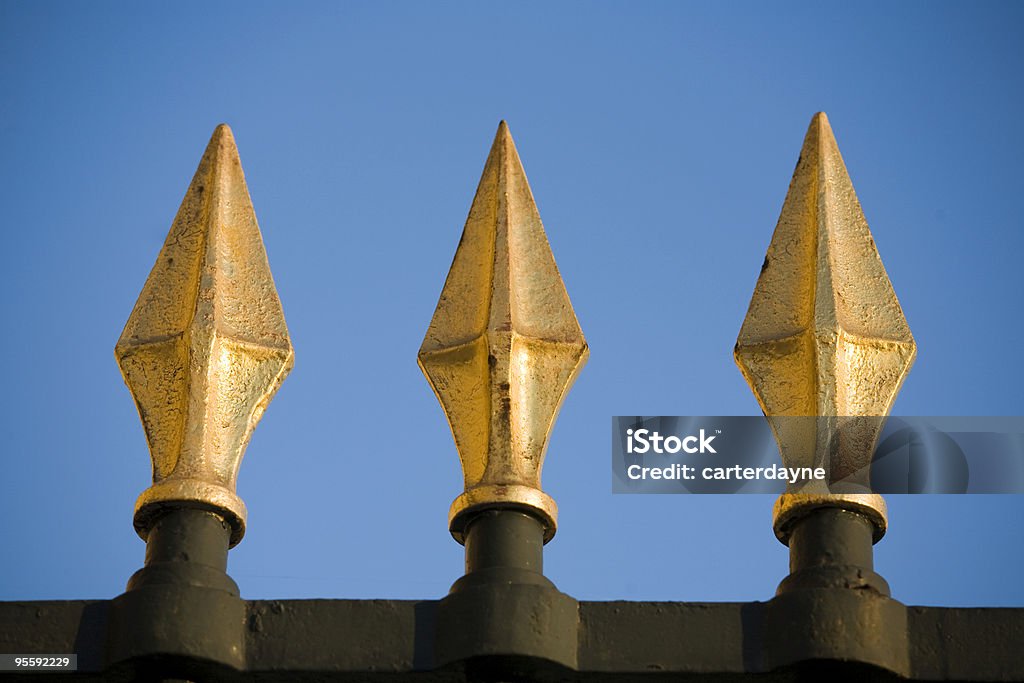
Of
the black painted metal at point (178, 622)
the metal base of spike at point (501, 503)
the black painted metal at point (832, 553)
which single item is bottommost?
the black painted metal at point (178, 622)

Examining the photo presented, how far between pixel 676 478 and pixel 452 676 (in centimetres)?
125

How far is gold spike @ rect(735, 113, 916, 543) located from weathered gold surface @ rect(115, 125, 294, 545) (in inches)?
53.0

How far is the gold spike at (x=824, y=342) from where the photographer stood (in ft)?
16.6

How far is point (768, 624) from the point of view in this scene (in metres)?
4.86

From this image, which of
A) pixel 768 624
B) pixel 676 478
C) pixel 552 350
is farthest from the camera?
pixel 676 478

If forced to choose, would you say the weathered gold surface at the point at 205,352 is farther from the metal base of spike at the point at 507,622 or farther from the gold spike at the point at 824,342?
the gold spike at the point at 824,342

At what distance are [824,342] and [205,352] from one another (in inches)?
66.5

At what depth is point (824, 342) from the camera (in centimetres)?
514

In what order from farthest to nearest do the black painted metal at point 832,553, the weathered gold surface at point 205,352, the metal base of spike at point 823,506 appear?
the weathered gold surface at point 205,352 → the metal base of spike at point 823,506 → the black painted metal at point 832,553

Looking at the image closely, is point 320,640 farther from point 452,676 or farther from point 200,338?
point 200,338

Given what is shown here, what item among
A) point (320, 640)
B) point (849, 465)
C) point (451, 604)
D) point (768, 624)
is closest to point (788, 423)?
point (849, 465)

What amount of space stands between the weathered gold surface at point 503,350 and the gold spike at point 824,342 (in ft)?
1.76

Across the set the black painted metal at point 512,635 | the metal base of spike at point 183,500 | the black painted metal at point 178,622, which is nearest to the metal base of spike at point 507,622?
the black painted metal at point 512,635

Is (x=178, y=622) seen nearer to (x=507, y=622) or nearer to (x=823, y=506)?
(x=507, y=622)
